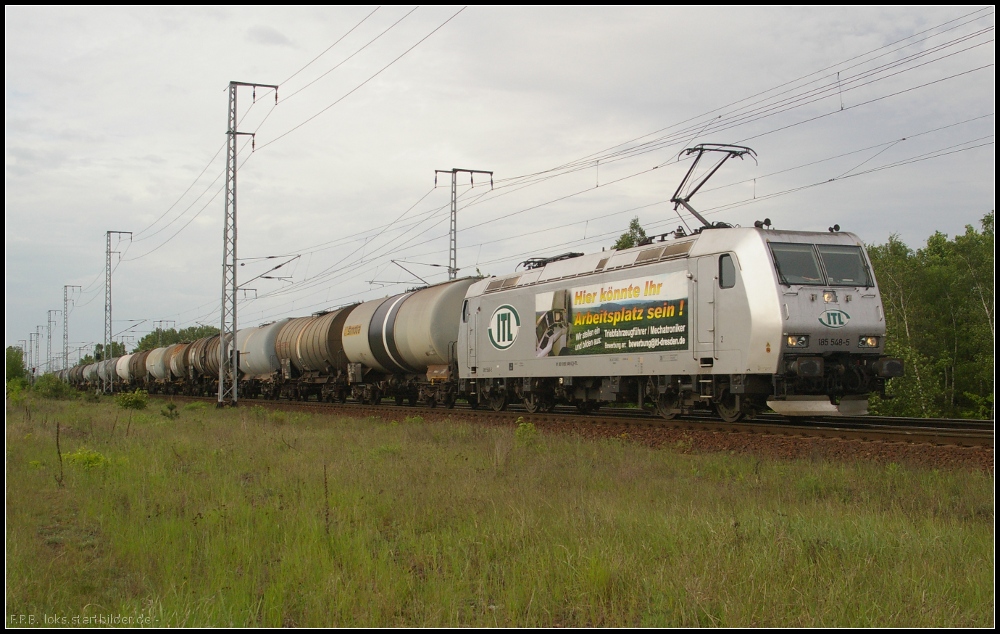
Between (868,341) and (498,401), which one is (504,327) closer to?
(498,401)

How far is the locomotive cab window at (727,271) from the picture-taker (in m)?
14.9

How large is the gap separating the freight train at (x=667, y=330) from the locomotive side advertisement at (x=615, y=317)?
0.10ft

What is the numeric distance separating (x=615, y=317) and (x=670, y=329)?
5.59 feet

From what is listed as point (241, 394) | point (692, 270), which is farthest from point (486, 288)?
point (241, 394)

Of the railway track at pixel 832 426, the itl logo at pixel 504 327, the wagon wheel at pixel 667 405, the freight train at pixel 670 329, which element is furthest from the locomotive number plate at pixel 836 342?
the itl logo at pixel 504 327

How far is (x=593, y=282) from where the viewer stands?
60.8ft

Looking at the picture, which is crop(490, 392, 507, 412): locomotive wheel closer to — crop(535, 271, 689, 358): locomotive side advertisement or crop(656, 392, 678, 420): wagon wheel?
crop(535, 271, 689, 358): locomotive side advertisement

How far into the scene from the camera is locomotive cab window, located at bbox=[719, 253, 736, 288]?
1488 centimetres

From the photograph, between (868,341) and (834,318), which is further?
(868,341)

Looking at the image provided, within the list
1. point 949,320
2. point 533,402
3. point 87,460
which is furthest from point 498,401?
point 949,320

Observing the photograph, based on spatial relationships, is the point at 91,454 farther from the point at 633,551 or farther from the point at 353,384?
the point at 353,384

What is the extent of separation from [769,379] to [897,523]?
25.5 feet

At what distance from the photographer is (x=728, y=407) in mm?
16344

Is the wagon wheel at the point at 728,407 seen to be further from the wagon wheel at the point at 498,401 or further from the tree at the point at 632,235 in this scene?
the tree at the point at 632,235
